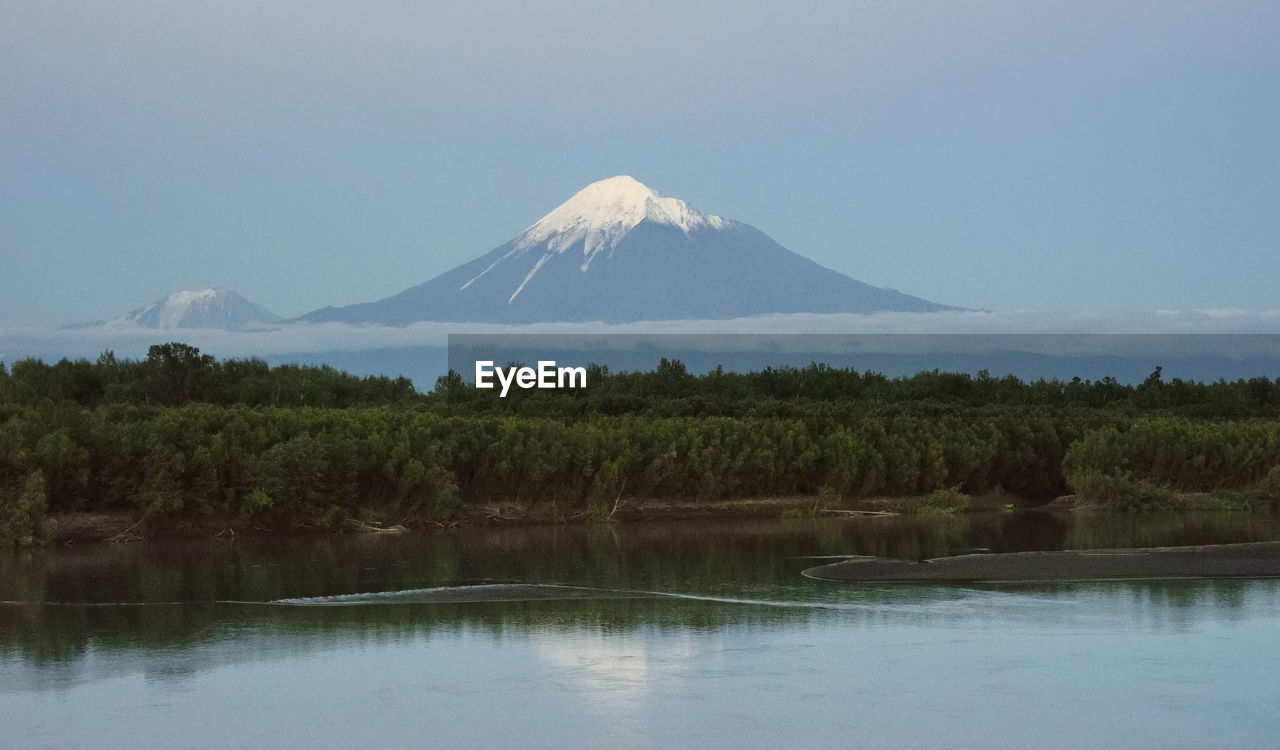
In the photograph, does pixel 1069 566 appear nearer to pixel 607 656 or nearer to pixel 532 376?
pixel 607 656

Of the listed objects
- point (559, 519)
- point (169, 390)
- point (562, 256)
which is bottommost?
point (559, 519)

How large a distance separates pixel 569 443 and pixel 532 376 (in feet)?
46.4

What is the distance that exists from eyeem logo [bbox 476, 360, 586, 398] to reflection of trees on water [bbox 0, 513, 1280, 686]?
15.8m

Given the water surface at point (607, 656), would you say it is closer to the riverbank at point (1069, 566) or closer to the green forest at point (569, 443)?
the riverbank at point (1069, 566)

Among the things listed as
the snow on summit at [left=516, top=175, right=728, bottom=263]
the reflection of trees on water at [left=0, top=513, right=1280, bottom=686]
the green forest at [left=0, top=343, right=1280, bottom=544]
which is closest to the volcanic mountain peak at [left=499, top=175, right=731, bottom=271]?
the snow on summit at [left=516, top=175, right=728, bottom=263]

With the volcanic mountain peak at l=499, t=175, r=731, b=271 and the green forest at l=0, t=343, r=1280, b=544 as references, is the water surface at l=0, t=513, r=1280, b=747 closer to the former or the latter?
the green forest at l=0, t=343, r=1280, b=544

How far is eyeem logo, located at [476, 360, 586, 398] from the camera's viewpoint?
6112 cm

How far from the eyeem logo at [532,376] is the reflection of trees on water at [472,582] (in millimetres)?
15831

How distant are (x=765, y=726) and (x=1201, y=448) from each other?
1712 inches

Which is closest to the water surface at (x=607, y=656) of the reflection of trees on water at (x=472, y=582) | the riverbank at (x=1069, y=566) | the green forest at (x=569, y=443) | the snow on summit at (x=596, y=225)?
the reflection of trees on water at (x=472, y=582)

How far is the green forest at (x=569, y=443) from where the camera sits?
4062 centimetres

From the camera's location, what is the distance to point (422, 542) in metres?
40.6

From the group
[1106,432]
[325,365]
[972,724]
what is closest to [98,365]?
[325,365]

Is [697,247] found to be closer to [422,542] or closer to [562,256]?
[562,256]
